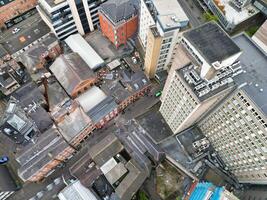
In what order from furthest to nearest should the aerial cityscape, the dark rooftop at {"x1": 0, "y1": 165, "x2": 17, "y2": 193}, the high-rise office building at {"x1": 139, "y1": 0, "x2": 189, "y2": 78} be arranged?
the dark rooftop at {"x1": 0, "y1": 165, "x2": 17, "y2": 193} → the high-rise office building at {"x1": 139, "y1": 0, "x2": 189, "y2": 78} → the aerial cityscape

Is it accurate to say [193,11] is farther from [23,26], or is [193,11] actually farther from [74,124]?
[23,26]

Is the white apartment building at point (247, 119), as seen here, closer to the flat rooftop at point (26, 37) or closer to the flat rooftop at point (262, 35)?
the flat rooftop at point (262, 35)

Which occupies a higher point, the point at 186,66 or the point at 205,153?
the point at 186,66

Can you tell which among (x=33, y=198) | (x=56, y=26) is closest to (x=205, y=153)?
(x=33, y=198)

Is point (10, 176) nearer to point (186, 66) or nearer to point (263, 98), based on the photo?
point (186, 66)

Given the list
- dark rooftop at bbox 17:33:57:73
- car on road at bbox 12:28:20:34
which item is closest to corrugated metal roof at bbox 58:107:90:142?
dark rooftop at bbox 17:33:57:73

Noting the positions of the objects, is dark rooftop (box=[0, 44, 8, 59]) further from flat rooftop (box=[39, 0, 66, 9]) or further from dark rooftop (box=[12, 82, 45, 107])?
flat rooftop (box=[39, 0, 66, 9])

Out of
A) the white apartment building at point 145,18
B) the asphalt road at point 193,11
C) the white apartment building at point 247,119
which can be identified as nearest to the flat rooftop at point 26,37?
the white apartment building at point 145,18
